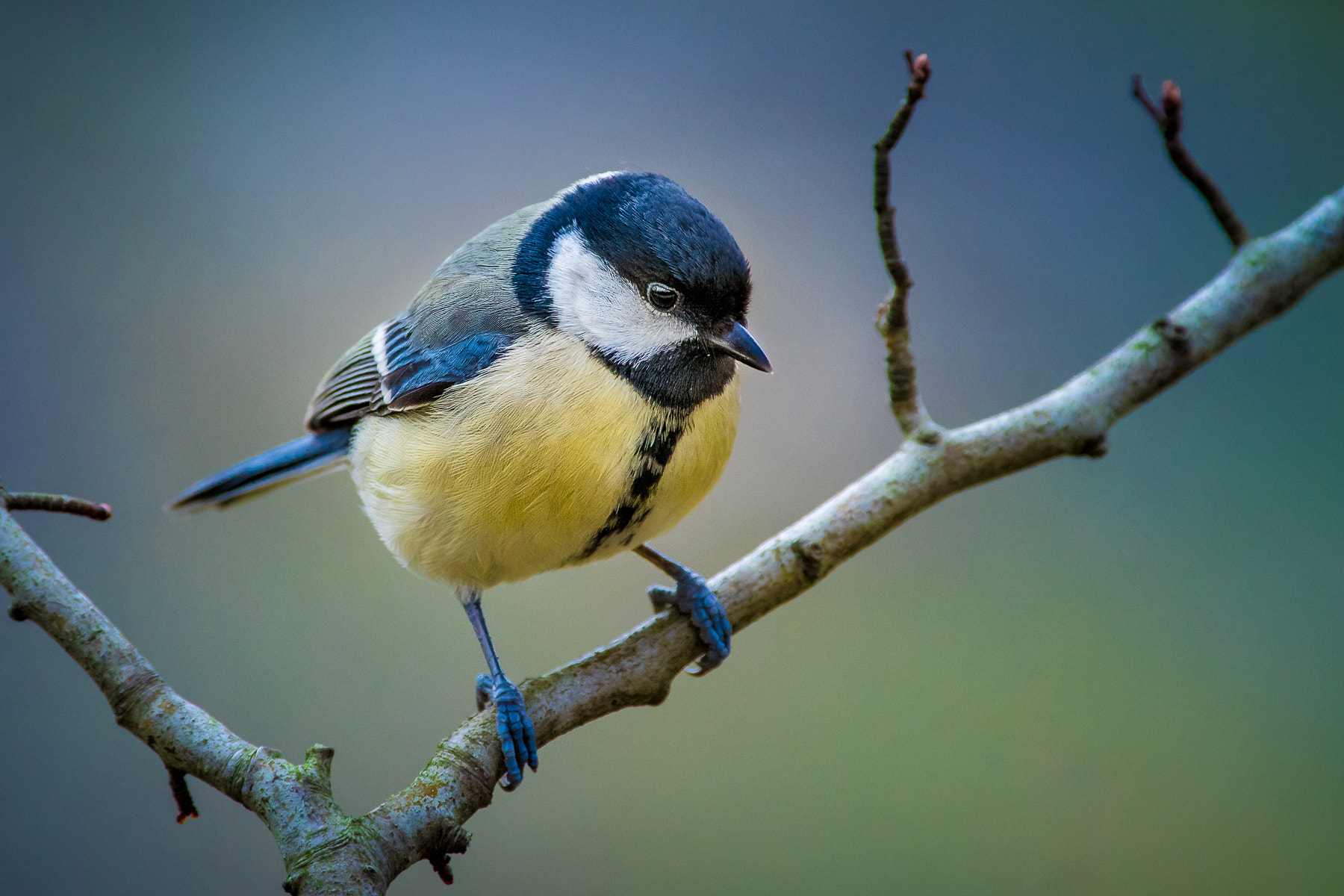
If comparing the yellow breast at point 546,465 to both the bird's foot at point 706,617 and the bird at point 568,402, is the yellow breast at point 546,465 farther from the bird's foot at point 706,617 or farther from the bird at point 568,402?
the bird's foot at point 706,617

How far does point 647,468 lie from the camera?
1.38 metres

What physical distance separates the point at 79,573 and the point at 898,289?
214 centimetres

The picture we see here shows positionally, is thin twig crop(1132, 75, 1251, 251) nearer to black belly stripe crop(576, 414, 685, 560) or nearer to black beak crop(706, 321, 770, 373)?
black beak crop(706, 321, 770, 373)

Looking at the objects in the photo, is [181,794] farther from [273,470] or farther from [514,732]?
[273,470]

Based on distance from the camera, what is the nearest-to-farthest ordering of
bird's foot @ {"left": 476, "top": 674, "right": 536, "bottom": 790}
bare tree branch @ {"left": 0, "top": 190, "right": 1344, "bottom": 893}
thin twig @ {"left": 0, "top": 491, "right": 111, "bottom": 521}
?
bare tree branch @ {"left": 0, "top": 190, "right": 1344, "bottom": 893} < thin twig @ {"left": 0, "top": 491, "right": 111, "bottom": 521} < bird's foot @ {"left": 476, "top": 674, "right": 536, "bottom": 790}

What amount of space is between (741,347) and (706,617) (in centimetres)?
43

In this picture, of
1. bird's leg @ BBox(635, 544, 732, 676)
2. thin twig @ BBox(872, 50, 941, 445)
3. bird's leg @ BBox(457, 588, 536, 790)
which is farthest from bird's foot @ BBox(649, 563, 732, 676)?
thin twig @ BBox(872, 50, 941, 445)

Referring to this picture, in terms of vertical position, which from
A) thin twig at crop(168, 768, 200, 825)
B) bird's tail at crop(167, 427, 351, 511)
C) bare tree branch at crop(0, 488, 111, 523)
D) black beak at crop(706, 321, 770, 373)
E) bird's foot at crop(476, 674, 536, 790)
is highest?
bird's tail at crop(167, 427, 351, 511)

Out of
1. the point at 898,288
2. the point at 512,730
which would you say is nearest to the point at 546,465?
the point at 512,730

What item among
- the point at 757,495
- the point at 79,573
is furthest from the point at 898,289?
the point at 79,573

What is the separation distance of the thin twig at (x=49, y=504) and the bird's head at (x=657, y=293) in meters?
0.64

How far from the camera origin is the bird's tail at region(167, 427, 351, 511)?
5.84 feet

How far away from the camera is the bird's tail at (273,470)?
5.84 feet

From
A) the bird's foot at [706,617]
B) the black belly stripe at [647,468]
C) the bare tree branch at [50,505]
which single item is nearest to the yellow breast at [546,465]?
the black belly stripe at [647,468]
